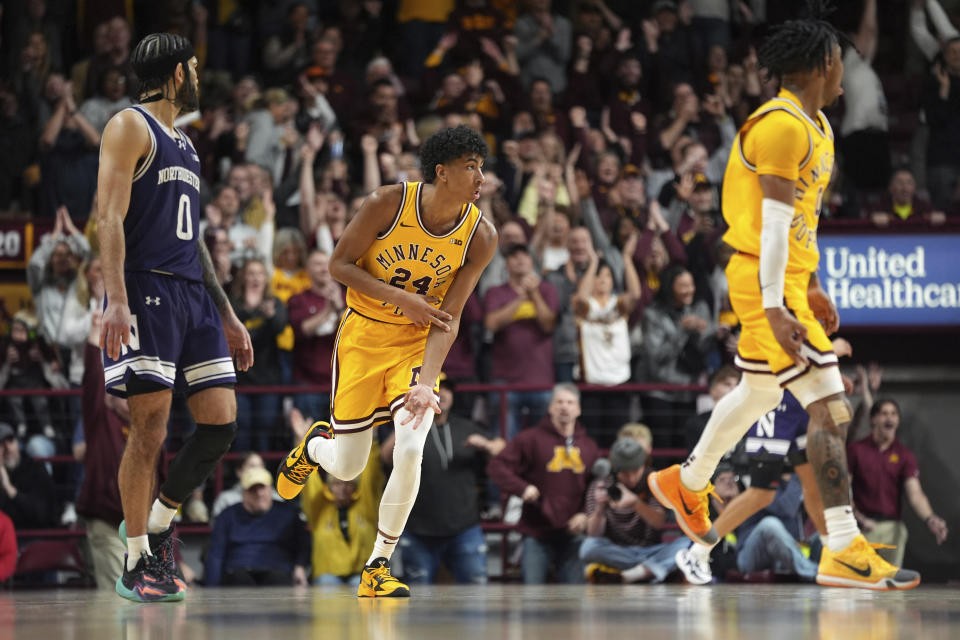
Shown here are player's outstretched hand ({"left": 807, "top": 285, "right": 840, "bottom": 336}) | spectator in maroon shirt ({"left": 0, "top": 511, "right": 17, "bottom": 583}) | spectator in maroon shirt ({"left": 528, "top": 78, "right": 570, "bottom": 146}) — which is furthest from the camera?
spectator in maroon shirt ({"left": 528, "top": 78, "right": 570, "bottom": 146})

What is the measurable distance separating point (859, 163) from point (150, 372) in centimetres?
907

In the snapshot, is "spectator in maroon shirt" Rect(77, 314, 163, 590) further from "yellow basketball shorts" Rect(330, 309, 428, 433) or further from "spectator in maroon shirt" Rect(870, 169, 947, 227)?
"spectator in maroon shirt" Rect(870, 169, 947, 227)

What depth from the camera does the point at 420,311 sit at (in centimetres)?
567

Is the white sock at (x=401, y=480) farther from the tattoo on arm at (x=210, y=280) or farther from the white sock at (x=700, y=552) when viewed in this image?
the white sock at (x=700, y=552)

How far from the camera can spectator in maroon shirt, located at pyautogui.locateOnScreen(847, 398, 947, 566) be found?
9.55 metres

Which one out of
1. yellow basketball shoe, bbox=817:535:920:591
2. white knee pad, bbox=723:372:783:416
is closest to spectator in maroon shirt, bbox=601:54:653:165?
white knee pad, bbox=723:372:783:416

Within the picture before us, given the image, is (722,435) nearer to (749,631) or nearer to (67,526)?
(749,631)

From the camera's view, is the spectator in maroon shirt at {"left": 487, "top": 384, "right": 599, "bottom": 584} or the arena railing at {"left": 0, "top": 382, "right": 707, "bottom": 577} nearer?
the spectator in maroon shirt at {"left": 487, "top": 384, "right": 599, "bottom": 584}

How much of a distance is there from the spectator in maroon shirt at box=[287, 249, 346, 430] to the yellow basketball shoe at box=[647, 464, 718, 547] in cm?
398

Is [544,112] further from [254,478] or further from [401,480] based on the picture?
[401,480]

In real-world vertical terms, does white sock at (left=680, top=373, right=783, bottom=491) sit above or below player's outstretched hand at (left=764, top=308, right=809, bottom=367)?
below

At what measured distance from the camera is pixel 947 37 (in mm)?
13234

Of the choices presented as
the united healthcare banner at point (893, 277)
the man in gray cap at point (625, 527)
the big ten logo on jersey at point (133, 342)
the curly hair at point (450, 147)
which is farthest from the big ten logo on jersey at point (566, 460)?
the big ten logo on jersey at point (133, 342)

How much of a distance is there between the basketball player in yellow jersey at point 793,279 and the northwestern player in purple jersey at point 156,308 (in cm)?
233
